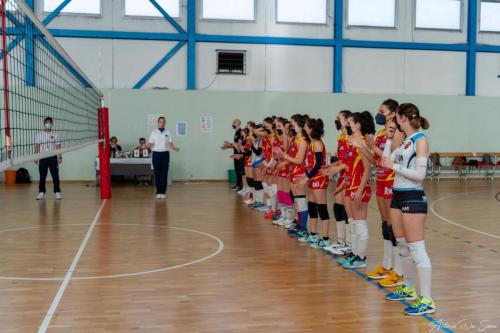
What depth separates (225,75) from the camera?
17.0 m

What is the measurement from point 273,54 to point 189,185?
15.9 ft

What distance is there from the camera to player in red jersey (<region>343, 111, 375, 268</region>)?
5672 mm

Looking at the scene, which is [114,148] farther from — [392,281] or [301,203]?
[392,281]

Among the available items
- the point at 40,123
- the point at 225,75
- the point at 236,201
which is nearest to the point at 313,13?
the point at 225,75

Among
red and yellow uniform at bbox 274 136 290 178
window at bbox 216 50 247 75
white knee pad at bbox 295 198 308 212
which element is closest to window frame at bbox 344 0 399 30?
window at bbox 216 50 247 75

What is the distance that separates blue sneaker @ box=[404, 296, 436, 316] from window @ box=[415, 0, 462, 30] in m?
15.1

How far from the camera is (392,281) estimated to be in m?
5.36

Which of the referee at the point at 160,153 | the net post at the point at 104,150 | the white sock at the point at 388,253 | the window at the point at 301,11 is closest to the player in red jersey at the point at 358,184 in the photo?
the white sock at the point at 388,253

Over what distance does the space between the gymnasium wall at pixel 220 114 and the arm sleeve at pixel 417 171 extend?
12.6 meters

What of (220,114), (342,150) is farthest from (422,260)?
(220,114)

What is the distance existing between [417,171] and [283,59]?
43.7ft

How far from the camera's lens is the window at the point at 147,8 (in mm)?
16422

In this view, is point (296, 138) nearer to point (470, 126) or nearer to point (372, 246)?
point (372, 246)

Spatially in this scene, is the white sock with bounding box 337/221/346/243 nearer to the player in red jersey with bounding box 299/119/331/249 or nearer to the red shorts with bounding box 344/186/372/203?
the player in red jersey with bounding box 299/119/331/249
